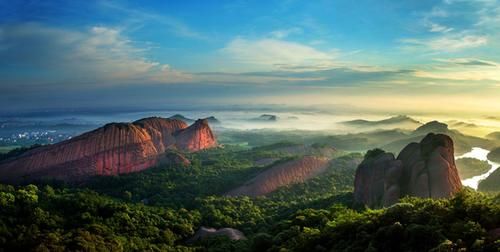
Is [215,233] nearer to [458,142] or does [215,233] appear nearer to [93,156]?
[93,156]

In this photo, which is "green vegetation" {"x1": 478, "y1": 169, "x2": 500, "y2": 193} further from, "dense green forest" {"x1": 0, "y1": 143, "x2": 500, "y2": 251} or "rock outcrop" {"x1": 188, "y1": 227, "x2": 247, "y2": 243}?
"rock outcrop" {"x1": 188, "y1": 227, "x2": 247, "y2": 243}

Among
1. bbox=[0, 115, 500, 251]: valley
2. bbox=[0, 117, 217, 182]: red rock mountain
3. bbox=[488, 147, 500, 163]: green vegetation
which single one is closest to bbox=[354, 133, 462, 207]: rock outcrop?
bbox=[0, 115, 500, 251]: valley

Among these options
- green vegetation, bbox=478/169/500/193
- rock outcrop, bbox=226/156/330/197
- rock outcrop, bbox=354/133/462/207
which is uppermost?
rock outcrop, bbox=354/133/462/207

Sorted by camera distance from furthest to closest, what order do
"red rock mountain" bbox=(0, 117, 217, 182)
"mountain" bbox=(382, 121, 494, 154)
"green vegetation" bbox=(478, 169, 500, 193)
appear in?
"mountain" bbox=(382, 121, 494, 154) < "red rock mountain" bbox=(0, 117, 217, 182) < "green vegetation" bbox=(478, 169, 500, 193)

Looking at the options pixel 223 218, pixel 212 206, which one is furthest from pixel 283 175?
pixel 223 218

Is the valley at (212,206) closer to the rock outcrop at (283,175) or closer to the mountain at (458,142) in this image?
the rock outcrop at (283,175)

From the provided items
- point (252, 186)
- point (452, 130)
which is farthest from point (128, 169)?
point (452, 130)

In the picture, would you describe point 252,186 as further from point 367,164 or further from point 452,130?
point 452,130

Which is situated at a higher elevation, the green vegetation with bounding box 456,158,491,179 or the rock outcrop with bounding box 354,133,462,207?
the rock outcrop with bounding box 354,133,462,207
